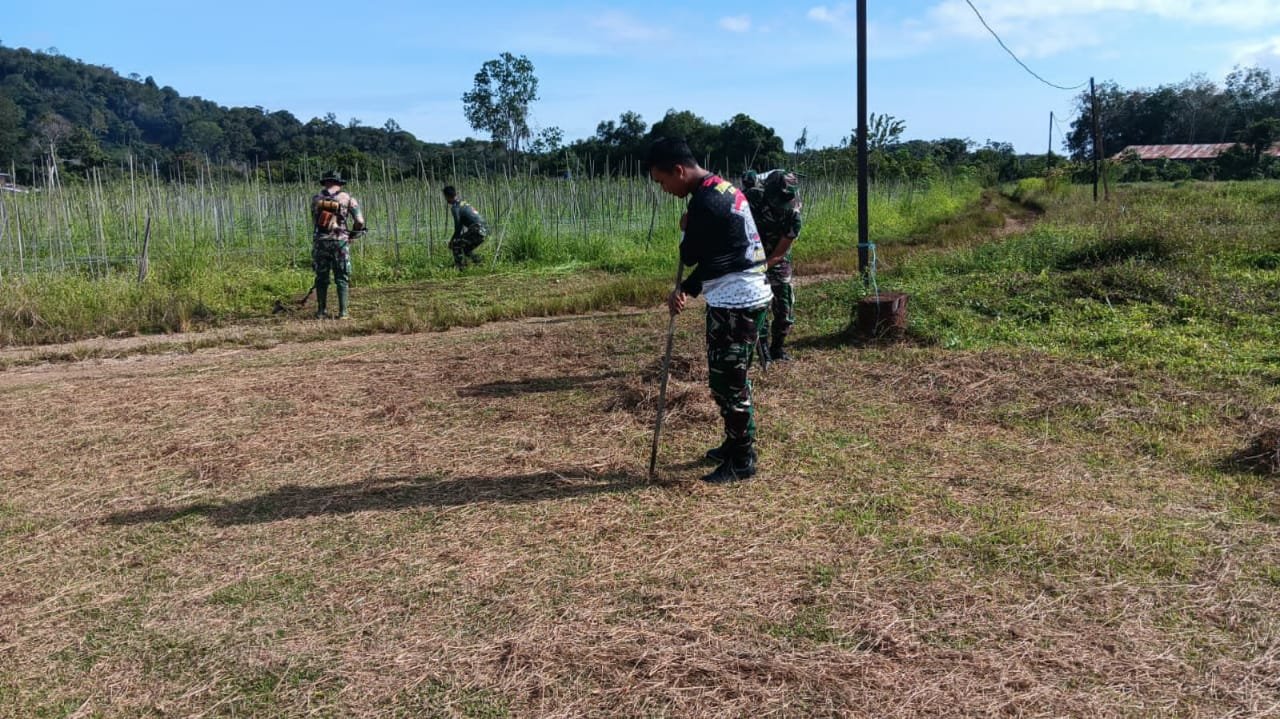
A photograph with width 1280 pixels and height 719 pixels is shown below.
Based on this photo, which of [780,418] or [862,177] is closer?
[780,418]

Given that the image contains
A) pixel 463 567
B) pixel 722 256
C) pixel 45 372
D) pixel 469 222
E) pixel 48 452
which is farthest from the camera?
pixel 469 222

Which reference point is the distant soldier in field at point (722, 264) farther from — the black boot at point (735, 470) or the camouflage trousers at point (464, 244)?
the camouflage trousers at point (464, 244)

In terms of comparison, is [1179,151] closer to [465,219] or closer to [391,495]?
[465,219]

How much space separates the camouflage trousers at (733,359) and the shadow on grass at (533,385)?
218cm

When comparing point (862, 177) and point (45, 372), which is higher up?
point (862, 177)

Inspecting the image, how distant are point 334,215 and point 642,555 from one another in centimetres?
691

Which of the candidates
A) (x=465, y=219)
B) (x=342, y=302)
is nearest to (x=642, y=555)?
(x=342, y=302)

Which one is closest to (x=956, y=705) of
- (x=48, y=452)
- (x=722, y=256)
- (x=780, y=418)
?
(x=722, y=256)

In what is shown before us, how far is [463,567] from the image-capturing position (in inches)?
129

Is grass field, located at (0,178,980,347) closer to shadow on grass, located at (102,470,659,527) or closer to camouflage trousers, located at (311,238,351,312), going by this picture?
camouflage trousers, located at (311,238,351,312)

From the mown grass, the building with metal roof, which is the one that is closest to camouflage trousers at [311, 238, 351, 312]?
the mown grass

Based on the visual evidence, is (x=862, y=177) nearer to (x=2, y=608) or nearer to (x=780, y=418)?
(x=780, y=418)

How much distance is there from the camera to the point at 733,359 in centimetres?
391

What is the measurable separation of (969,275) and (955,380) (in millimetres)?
3744
